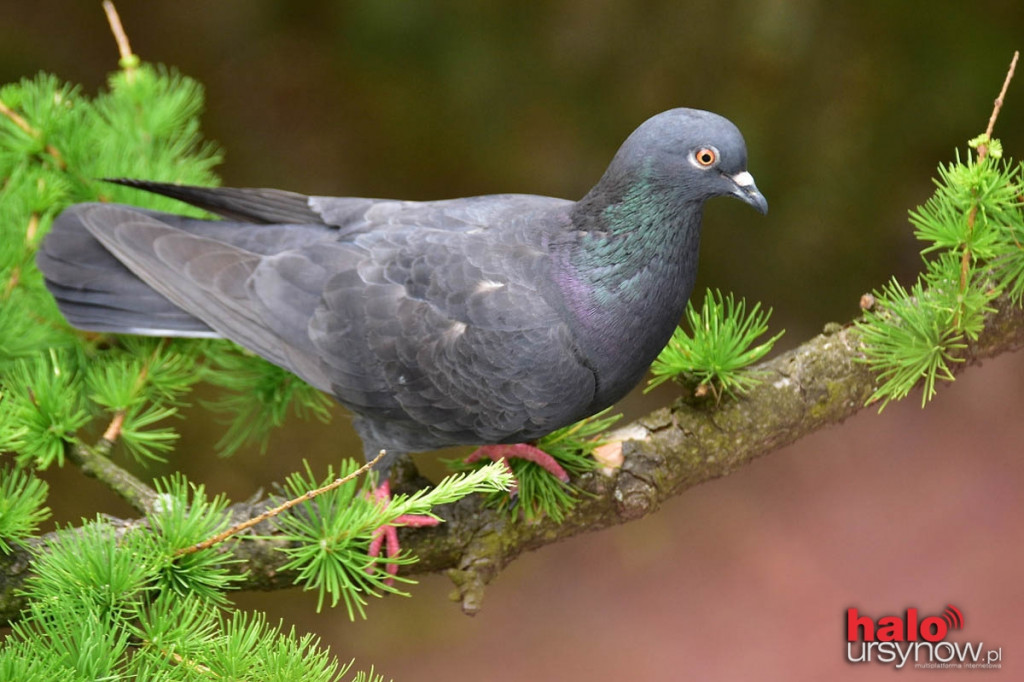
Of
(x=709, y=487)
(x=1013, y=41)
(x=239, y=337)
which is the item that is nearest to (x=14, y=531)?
(x=239, y=337)

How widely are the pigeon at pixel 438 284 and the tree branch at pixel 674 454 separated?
129mm

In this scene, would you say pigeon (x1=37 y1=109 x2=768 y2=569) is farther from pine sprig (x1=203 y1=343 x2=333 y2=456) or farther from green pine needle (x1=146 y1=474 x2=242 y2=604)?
green pine needle (x1=146 y1=474 x2=242 y2=604)

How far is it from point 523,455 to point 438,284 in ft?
1.28

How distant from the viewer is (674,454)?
212cm

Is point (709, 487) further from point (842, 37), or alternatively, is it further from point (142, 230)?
point (142, 230)

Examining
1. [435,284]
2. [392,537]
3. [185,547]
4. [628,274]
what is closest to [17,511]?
[185,547]

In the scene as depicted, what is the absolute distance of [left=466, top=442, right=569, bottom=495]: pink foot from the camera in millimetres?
2100

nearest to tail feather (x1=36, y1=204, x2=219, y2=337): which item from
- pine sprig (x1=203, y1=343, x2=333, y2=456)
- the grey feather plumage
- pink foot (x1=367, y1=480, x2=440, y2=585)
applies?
the grey feather plumage

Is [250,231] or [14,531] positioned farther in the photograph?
[250,231]

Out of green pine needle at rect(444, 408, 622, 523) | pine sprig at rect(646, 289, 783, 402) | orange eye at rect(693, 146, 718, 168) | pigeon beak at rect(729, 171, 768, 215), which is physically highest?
orange eye at rect(693, 146, 718, 168)

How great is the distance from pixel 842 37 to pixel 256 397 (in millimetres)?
2599

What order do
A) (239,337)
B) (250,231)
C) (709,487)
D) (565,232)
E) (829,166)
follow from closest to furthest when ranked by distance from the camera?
1. (565,232)
2. (239,337)
3. (250,231)
4. (829,166)
5. (709,487)

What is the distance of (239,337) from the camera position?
7.12ft

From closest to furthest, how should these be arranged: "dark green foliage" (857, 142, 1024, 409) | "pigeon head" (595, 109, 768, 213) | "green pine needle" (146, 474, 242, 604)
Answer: "green pine needle" (146, 474, 242, 604) < "dark green foliage" (857, 142, 1024, 409) < "pigeon head" (595, 109, 768, 213)
